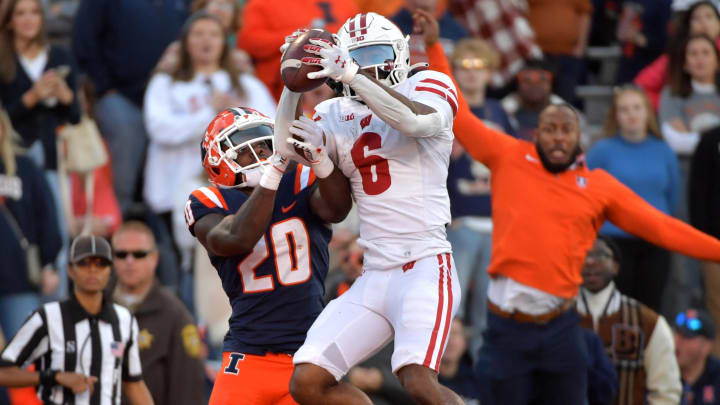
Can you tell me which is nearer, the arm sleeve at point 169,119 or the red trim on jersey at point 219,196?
the red trim on jersey at point 219,196

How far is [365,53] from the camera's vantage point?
5949 mm

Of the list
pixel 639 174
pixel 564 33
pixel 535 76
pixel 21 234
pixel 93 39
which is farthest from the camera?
pixel 564 33

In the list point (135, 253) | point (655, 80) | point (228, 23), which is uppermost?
point (228, 23)

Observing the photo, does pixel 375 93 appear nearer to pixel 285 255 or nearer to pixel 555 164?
pixel 285 255

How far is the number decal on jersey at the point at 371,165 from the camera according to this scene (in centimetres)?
591

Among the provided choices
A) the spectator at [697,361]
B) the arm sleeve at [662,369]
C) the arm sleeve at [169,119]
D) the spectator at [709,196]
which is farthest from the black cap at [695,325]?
the arm sleeve at [169,119]

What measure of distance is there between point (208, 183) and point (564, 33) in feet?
11.7

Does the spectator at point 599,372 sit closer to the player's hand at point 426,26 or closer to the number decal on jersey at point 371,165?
the player's hand at point 426,26

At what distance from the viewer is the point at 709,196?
1020 centimetres

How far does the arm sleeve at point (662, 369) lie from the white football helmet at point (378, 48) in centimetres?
350

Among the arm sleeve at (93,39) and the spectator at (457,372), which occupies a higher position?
the arm sleeve at (93,39)

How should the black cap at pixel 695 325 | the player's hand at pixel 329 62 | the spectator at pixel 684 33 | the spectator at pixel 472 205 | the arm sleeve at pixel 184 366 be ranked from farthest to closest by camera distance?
the spectator at pixel 684 33 < the spectator at pixel 472 205 < the black cap at pixel 695 325 < the arm sleeve at pixel 184 366 < the player's hand at pixel 329 62

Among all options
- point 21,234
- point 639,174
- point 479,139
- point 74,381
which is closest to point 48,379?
point 74,381

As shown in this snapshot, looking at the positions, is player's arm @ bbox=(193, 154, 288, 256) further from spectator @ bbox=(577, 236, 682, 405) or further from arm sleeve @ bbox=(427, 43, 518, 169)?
spectator @ bbox=(577, 236, 682, 405)
